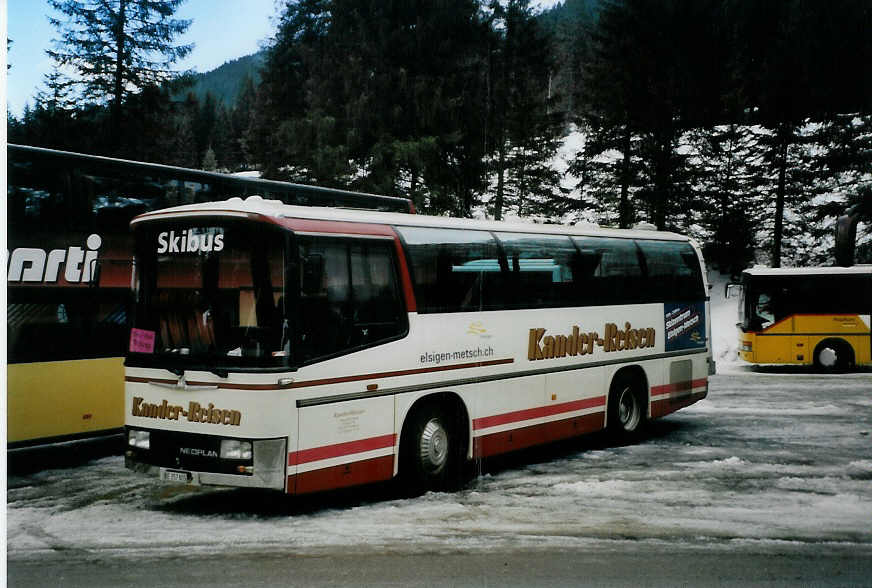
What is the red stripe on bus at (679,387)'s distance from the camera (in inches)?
540

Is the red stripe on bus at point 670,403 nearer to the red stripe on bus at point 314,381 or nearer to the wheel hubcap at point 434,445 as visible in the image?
the red stripe on bus at point 314,381

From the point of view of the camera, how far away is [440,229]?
10.3m

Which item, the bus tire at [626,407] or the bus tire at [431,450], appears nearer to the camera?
the bus tire at [431,450]

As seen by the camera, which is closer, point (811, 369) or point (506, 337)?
point (506, 337)

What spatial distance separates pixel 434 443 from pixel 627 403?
461 centimetres

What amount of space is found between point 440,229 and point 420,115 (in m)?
17.6

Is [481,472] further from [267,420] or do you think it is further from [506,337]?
[267,420]

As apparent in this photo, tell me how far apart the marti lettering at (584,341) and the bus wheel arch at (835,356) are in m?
12.4

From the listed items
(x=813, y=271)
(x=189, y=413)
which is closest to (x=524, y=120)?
(x=813, y=271)

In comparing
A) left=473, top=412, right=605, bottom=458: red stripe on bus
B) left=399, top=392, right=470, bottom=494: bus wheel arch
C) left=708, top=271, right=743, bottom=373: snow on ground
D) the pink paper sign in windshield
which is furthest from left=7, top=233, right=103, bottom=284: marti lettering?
left=708, top=271, right=743, bottom=373: snow on ground

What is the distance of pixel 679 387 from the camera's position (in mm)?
14242

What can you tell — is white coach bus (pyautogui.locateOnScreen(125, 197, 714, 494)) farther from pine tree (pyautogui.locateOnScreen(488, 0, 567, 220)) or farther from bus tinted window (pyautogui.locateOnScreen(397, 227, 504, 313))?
pine tree (pyautogui.locateOnScreen(488, 0, 567, 220))

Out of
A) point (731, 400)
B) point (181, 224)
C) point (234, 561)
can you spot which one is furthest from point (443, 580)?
point (731, 400)

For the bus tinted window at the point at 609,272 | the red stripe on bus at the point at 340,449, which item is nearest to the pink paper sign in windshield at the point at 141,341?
the red stripe on bus at the point at 340,449
